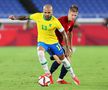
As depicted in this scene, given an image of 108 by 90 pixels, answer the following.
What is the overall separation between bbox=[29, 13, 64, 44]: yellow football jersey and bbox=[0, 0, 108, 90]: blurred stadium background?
98 cm

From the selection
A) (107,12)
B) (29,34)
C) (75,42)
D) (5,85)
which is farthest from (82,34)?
(5,85)

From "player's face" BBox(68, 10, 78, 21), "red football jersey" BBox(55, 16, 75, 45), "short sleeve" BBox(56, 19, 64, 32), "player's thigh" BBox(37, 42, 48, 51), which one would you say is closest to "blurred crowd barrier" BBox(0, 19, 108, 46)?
"red football jersey" BBox(55, 16, 75, 45)

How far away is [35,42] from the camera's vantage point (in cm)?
2762

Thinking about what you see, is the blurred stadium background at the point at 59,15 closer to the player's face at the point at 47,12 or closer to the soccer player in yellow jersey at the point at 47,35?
the soccer player in yellow jersey at the point at 47,35

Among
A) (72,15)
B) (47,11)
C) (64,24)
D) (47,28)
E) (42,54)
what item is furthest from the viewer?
(64,24)

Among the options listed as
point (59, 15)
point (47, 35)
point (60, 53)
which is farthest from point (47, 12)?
point (59, 15)

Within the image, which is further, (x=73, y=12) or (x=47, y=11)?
(x=73, y=12)

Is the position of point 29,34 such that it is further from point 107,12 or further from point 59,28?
A: point 59,28

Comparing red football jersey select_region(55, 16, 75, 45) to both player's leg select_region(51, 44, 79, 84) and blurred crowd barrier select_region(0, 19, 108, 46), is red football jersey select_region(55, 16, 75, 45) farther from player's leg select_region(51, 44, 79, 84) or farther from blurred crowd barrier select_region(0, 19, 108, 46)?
blurred crowd barrier select_region(0, 19, 108, 46)

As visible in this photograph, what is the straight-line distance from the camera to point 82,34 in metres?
27.6

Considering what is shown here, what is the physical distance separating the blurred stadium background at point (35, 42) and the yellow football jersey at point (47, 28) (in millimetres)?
983

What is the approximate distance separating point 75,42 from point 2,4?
8230mm

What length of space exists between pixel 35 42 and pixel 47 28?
17.7m

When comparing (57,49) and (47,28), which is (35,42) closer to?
(57,49)
